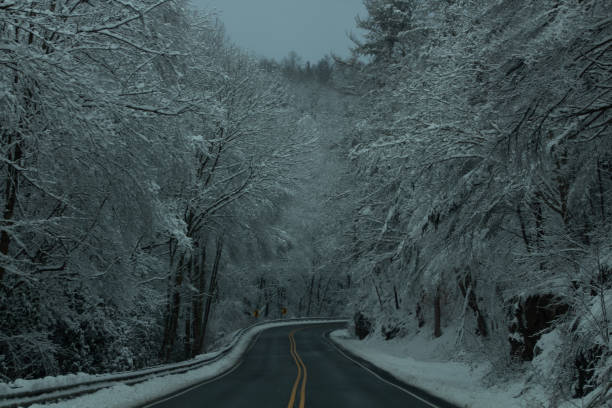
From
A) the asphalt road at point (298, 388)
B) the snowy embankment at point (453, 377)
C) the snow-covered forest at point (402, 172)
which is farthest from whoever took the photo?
the asphalt road at point (298, 388)

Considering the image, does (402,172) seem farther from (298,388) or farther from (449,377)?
(449,377)

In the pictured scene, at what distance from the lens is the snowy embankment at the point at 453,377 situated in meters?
10.5

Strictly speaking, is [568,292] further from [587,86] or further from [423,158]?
[423,158]

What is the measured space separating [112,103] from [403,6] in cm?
2194

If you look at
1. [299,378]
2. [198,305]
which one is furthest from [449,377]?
[198,305]

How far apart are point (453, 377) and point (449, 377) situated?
123 mm

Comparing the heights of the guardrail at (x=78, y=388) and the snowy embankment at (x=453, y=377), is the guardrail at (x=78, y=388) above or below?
above

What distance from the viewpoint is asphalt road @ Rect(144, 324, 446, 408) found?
450 inches

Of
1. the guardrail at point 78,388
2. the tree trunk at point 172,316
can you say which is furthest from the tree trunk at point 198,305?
the guardrail at point 78,388

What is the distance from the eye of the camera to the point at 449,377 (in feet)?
52.7

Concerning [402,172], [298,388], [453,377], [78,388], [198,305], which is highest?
[402,172]

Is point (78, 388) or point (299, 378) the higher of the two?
point (78, 388)

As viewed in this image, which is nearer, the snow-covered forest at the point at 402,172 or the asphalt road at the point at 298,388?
the snow-covered forest at the point at 402,172

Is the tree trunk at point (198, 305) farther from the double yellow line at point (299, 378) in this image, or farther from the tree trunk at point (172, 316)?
the double yellow line at point (299, 378)
